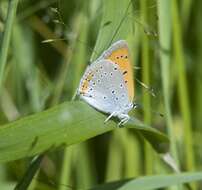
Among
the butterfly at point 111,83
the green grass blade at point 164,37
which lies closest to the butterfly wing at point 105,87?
the butterfly at point 111,83

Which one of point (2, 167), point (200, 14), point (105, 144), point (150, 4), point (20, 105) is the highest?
point (150, 4)

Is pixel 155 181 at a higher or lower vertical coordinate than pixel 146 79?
→ lower

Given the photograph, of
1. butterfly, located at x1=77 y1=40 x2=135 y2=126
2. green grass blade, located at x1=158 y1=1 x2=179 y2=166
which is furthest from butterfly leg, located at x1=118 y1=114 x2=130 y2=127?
green grass blade, located at x1=158 y1=1 x2=179 y2=166

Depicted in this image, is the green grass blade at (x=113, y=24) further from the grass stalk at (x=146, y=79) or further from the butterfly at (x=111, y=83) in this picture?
the grass stalk at (x=146, y=79)

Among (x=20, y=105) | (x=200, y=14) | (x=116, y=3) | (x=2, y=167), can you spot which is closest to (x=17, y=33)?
(x=20, y=105)

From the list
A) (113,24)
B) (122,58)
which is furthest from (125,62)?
(113,24)

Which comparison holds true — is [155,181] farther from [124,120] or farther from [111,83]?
[111,83]

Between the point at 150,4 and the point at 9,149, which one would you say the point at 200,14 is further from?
the point at 9,149
